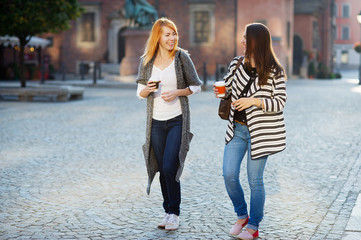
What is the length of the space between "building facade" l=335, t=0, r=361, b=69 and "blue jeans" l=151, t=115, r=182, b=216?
75967mm

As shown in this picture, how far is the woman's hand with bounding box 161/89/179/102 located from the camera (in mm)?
4688

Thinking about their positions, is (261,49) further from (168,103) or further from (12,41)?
(12,41)

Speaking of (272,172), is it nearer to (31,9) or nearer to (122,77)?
(31,9)

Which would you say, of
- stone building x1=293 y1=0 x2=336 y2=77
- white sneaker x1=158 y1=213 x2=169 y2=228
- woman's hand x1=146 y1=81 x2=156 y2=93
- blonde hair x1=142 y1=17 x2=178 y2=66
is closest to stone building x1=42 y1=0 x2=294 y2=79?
stone building x1=293 y1=0 x2=336 y2=77

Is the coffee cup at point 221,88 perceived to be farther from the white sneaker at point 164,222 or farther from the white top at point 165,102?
the white sneaker at point 164,222

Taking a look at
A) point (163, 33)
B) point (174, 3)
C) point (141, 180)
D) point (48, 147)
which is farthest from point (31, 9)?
point (174, 3)

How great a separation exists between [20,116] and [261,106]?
10831mm

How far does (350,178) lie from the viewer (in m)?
6.96

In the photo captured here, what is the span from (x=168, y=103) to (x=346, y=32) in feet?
256

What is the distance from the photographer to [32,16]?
19.1 meters

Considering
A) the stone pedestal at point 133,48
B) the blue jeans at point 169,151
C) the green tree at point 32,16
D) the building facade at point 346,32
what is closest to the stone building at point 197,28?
the stone pedestal at point 133,48

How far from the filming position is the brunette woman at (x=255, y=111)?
4328 mm

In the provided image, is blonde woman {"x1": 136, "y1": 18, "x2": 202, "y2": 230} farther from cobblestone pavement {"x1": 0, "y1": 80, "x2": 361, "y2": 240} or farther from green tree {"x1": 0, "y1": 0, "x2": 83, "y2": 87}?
green tree {"x1": 0, "y1": 0, "x2": 83, "y2": 87}

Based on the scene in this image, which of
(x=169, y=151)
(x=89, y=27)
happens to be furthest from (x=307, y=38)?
(x=169, y=151)
